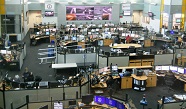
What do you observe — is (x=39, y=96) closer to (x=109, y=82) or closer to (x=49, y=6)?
(x=109, y=82)

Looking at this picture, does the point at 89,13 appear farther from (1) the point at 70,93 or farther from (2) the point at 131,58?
(1) the point at 70,93

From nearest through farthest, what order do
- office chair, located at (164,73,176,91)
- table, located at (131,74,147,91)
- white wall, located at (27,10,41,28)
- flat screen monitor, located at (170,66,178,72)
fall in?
table, located at (131,74,147,91) → office chair, located at (164,73,176,91) → flat screen monitor, located at (170,66,178,72) → white wall, located at (27,10,41,28)

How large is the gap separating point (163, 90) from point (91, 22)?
20212 millimetres

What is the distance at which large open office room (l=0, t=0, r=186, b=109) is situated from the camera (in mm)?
11484

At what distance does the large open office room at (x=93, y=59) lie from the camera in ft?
37.7

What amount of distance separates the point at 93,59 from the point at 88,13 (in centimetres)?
1654

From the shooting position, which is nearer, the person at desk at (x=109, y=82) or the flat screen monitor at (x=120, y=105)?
Answer: the flat screen monitor at (x=120, y=105)

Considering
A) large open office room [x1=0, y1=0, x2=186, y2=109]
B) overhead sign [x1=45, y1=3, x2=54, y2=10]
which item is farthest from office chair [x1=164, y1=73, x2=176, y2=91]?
overhead sign [x1=45, y1=3, x2=54, y2=10]

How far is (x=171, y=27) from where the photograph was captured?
2886 cm

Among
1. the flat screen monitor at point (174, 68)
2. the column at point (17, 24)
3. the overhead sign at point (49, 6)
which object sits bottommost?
the flat screen monitor at point (174, 68)

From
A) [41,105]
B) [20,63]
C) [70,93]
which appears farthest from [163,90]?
[20,63]

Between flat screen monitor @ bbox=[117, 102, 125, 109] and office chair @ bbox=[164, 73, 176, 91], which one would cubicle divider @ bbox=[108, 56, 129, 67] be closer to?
office chair @ bbox=[164, 73, 176, 91]

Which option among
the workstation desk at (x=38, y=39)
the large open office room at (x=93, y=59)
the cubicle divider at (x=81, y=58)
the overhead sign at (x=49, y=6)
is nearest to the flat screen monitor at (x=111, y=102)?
the large open office room at (x=93, y=59)

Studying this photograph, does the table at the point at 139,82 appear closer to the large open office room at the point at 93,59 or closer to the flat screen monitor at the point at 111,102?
the large open office room at the point at 93,59
